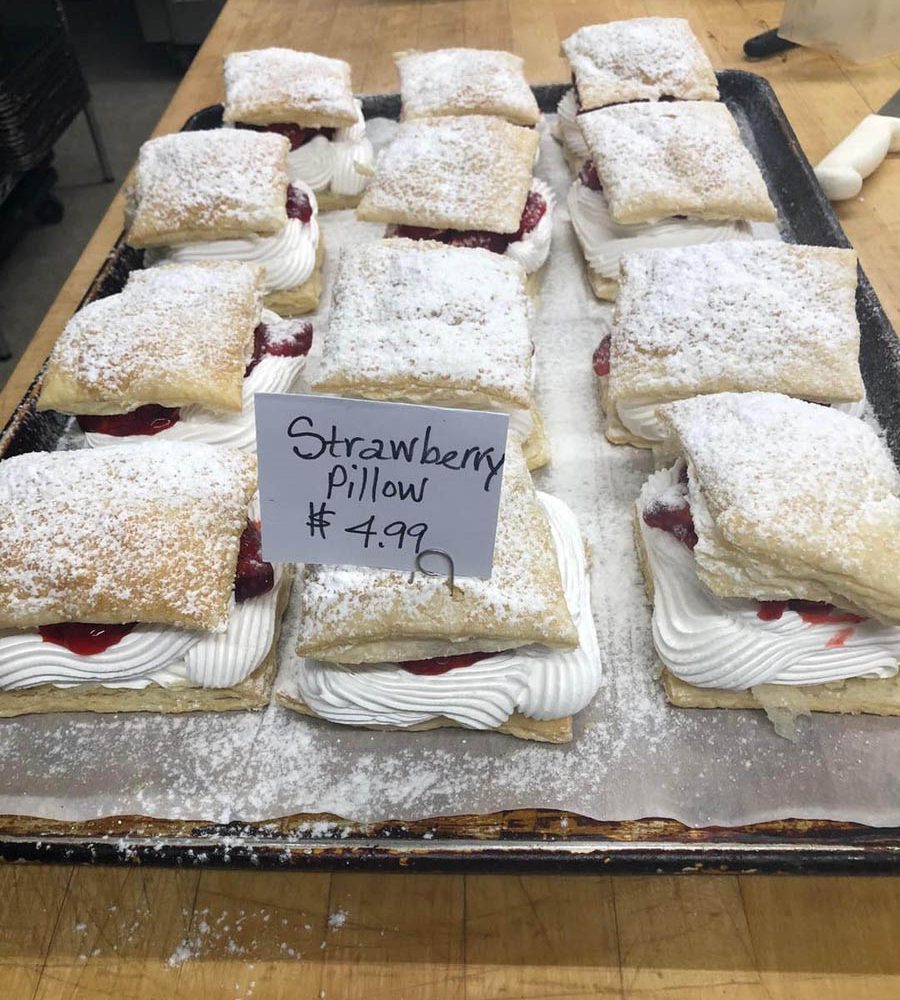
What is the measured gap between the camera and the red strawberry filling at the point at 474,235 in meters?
2.34

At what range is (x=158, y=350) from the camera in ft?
6.15

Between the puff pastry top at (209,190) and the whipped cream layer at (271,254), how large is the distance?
27 mm

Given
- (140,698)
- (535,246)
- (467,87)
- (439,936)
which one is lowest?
(439,936)

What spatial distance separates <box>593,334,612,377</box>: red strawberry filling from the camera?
6.92 feet

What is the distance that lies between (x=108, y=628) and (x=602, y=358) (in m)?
1.30

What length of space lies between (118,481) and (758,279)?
1489 mm

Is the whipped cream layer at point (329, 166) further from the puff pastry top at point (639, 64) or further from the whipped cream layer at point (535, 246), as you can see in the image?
the puff pastry top at point (639, 64)

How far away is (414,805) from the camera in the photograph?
1454 mm

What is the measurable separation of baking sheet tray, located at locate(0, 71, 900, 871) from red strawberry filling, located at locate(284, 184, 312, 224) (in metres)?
1.39

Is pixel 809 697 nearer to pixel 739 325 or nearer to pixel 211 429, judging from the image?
pixel 739 325

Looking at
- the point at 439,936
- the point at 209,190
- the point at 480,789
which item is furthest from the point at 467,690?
the point at 209,190

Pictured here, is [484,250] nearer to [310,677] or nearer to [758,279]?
[758,279]

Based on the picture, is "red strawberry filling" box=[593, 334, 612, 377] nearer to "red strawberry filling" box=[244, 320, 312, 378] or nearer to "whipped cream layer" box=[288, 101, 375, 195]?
"red strawberry filling" box=[244, 320, 312, 378]

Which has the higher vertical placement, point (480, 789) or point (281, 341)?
point (281, 341)
